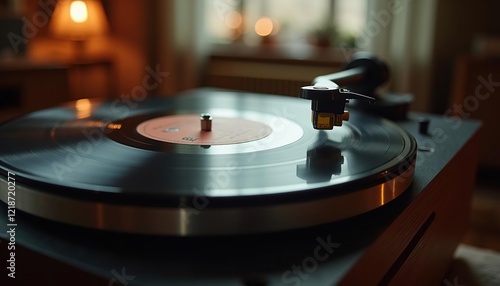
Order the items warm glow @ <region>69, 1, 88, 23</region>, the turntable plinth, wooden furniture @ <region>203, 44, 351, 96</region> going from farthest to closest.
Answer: warm glow @ <region>69, 1, 88, 23</region>
wooden furniture @ <region>203, 44, 351, 96</region>
the turntable plinth

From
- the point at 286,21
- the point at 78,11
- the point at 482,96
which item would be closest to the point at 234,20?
the point at 286,21

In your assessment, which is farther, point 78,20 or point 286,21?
point 286,21

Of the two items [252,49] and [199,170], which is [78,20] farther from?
[199,170]

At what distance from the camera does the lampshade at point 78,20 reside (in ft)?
8.96

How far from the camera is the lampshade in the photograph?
2732 mm

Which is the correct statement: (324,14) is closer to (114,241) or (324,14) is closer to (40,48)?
(40,48)

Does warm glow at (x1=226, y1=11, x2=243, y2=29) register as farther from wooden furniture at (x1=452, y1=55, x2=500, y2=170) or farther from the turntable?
the turntable

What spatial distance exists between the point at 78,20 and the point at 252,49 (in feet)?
2.91

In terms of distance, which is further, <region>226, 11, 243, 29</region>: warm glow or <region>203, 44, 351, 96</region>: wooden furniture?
<region>226, 11, 243, 29</region>: warm glow

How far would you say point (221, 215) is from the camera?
588 mm

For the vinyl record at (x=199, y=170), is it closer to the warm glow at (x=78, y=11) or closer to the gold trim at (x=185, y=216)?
the gold trim at (x=185, y=216)

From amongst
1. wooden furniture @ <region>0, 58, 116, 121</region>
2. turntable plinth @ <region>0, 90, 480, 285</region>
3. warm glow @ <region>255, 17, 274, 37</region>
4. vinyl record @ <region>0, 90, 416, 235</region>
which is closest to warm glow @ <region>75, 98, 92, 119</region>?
vinyl record @ <region>0, 90, 416, 235</region>

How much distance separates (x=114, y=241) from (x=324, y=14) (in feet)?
7.83

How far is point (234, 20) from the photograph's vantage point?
2.98 m
